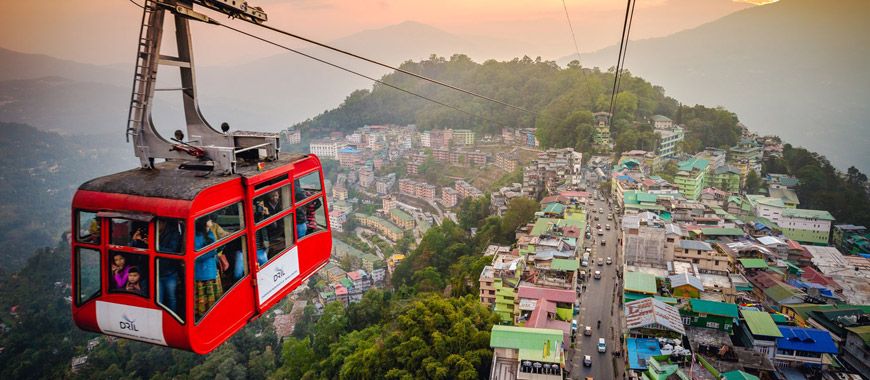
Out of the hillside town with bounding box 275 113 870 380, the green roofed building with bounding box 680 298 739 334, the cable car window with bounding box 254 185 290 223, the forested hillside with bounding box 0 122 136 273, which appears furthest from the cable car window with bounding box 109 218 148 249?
the forested hillside with bounding box 0 122 136 273

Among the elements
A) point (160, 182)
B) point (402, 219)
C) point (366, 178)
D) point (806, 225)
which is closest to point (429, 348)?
point (160, 182)

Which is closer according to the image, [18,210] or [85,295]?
[85,295]

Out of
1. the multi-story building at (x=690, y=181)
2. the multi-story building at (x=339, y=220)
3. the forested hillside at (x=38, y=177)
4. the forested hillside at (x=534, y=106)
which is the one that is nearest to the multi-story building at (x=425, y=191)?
the multi-story building at (x=339, y=220)

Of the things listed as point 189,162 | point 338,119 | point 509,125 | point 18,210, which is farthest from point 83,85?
point 189,162

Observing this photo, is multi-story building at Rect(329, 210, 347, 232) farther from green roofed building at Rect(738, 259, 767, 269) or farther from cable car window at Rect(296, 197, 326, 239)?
cable car window at Rect(296, 197, 326, 239)

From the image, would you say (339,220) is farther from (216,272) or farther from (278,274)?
(216,272)

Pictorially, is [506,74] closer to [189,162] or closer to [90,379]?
[90,379]
